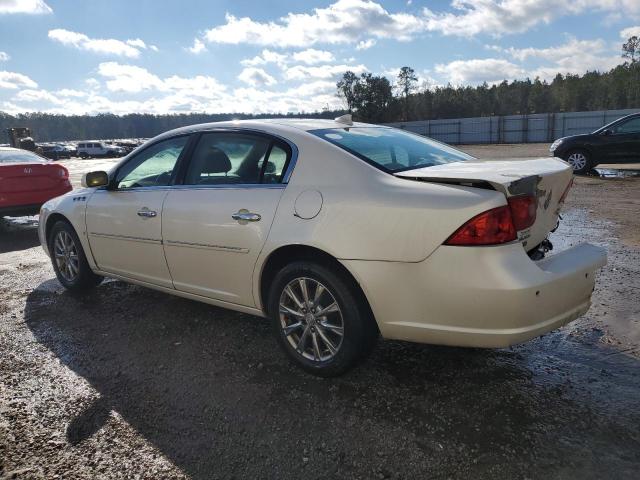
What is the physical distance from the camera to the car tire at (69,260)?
4836 mm

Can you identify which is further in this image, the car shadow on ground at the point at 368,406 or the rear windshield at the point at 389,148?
the rear windshield at the point at 389,148

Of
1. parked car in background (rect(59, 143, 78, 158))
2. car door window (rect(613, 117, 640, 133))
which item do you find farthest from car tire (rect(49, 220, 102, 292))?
parked car in background (rect(59, 143, 78, 158))

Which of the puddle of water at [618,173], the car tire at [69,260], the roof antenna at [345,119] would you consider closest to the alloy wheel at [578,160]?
the puddle of water at [618,173]

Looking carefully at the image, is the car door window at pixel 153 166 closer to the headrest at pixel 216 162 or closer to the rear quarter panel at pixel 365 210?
the headrest at pixel 216 162

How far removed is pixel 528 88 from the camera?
85000 mm

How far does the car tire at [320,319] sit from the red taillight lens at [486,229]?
683 mm

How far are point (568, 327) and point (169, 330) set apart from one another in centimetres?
Result: 299

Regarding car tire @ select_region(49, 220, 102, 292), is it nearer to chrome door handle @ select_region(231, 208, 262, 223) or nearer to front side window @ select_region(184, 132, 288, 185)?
front side window @ select_region(184, 132, 288, 185)

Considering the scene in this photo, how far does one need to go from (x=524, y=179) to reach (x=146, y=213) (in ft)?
8.95

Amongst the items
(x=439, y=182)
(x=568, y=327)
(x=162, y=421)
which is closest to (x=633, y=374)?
(x=568, y=327)

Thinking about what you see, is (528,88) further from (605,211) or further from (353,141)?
(353,141)

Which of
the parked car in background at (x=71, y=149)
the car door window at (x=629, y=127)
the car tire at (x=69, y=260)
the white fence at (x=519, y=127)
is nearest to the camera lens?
the car tire at (x=69, y=260)

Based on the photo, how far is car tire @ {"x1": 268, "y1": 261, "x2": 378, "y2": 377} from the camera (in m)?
2.85

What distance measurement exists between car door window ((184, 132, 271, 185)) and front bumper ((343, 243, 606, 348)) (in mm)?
1090
